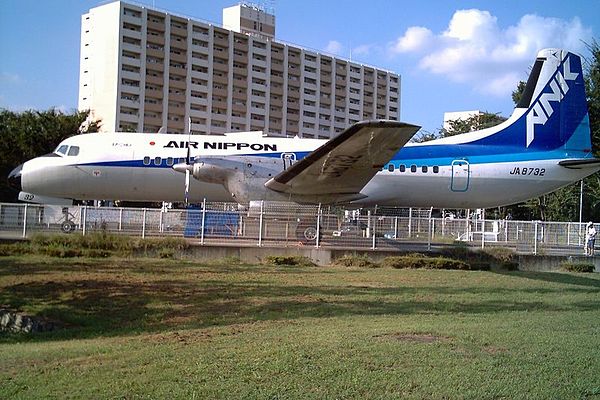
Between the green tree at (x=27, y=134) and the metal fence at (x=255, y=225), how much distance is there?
749 inches

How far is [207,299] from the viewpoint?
1173cm

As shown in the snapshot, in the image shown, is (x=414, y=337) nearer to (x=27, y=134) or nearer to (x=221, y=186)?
(x=221, y=186)

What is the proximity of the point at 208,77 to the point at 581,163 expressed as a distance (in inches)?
2970

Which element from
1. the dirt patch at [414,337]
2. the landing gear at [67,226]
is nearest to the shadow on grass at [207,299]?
the dirt patch at [414,337]

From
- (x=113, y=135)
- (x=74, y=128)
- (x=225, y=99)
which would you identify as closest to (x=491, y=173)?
(x=113, y=135)

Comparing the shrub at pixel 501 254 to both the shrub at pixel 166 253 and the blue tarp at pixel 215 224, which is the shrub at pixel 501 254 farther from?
the shrub at pixel 166 253

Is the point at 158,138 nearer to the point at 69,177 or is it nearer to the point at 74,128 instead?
the point at 69,177

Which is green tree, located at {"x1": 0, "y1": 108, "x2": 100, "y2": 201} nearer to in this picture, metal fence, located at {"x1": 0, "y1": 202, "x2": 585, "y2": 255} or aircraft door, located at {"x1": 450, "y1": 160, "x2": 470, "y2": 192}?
metal fence, located at {"x1": 0, "y1": 202, "x2": 585, "y2": 255}

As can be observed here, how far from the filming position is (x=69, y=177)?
2256cm

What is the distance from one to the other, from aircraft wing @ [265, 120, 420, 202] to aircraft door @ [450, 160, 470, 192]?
4.01 metres

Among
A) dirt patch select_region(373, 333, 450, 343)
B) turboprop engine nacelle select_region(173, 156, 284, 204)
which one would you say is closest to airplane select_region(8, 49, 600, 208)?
turboprop engine nacelle select_region(173, 156, 284, 204)

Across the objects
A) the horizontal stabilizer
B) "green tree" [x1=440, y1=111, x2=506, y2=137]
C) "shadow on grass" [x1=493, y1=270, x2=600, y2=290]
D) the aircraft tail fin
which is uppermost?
"green tree" [x1=440, y1=111, x2=506, y2=137]

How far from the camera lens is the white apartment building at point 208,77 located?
83562mm

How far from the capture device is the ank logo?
24266 millimetres
